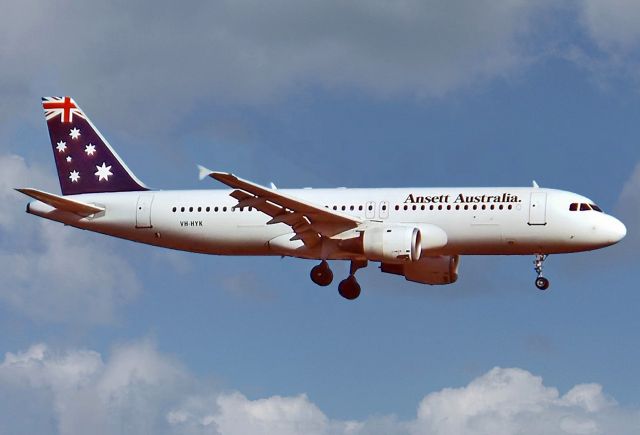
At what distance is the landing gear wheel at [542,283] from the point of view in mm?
Result: 55688

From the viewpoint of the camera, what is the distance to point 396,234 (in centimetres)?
5447

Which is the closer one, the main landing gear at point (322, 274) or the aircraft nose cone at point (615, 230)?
the aircraft nose cone at point (615, 230)

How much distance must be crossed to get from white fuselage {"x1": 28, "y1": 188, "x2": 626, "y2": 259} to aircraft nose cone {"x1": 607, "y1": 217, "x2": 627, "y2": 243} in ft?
0.13

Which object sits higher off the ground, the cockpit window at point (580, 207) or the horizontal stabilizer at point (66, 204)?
the cockpit window at point (580, 207)

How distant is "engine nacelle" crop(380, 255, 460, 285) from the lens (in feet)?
197

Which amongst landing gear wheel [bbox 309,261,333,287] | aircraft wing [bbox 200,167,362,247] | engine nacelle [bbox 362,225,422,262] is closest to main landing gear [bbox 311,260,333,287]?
landing gear wheel [bbox 309,261,333,287]

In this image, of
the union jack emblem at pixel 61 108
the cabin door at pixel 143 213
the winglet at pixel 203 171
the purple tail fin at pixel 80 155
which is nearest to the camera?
the winglet at pixel 203 171

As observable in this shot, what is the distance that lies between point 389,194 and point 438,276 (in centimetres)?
529

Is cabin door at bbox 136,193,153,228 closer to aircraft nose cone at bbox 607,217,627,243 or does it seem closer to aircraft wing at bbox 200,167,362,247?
aircraft wing at bbox 200,167,362,247

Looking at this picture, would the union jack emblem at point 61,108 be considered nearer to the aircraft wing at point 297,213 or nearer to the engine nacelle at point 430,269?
the aircraft wing at point 297,213

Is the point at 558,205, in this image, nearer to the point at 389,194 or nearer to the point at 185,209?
the point at 389,194

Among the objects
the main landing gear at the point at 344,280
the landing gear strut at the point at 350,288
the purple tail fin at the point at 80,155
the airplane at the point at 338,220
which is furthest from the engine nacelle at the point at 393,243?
the purple tail fin at the point at 80,155

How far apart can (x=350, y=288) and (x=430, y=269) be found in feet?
12.1

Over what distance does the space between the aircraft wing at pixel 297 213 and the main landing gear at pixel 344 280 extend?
2987 mm
